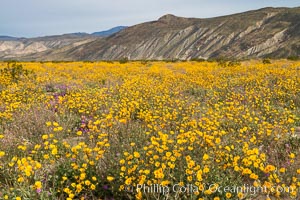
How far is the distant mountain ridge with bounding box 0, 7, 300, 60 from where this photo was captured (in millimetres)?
89506

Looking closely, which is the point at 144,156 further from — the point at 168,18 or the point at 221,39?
the point at 168,18

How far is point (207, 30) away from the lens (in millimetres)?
109062

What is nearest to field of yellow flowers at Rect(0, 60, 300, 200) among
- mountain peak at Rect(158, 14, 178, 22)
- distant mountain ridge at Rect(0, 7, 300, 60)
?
distant mountain ridge at Rect(0, 7, 300, 60)

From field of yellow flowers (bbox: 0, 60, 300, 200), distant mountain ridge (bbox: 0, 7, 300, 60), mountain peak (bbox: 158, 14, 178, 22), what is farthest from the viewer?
mountain peak (bbox: 158, 14, 178, 22)

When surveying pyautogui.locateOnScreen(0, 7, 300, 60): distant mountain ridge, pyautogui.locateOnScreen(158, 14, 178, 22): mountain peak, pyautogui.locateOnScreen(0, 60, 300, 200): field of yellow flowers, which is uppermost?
pyautogui.locateOnScreen(158, 14, 178, 22): mountain peak

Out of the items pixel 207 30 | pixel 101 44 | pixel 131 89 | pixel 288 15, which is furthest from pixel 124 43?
pixel 131 89

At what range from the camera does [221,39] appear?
102125 millimetres

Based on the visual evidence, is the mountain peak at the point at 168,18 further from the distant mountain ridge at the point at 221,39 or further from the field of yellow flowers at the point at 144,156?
the field of yellow flowers at the point at 144,156

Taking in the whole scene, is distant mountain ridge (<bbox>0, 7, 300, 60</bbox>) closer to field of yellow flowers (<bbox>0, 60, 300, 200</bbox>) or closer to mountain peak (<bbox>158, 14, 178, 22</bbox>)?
mountain peak (<bbox>158, 14, 178, 22</bbox>)

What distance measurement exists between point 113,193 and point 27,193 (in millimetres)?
976

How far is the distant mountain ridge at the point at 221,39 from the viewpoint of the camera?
294 ft

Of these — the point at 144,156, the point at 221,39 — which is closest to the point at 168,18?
the point at 221,39

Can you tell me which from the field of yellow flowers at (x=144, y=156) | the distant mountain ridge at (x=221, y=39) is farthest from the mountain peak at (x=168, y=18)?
the field of yellow flowers at (x=144, y=156)

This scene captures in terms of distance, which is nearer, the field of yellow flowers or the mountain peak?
the field of yellow flowers
